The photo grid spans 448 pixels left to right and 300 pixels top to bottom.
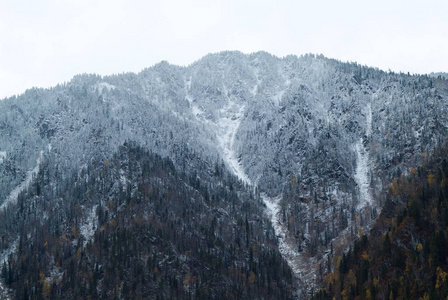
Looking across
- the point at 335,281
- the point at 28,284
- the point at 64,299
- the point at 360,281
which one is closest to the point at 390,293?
the point at 360,281

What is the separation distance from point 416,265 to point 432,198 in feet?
121

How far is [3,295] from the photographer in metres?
192

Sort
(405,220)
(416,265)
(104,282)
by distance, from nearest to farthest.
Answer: (416,265) < (405,220) < (104,282)

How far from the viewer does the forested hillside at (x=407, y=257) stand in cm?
14638

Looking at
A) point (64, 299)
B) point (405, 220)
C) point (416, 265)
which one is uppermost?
point (405, 220)

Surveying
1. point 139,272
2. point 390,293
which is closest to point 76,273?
point 139,272

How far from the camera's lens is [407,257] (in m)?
164

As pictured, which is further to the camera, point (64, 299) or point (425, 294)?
point (64, 299)

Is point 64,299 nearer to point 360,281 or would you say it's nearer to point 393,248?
point 360,281

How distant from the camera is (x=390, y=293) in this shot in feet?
477

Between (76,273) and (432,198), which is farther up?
(432,198)

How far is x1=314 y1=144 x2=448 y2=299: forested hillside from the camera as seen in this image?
480ft

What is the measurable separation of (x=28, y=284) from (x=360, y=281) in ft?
412

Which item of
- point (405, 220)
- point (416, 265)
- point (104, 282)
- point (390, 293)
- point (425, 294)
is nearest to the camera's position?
point (425, 294)
